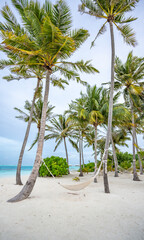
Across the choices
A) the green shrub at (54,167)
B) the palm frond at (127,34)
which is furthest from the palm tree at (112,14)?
the green shrub at (54,167)

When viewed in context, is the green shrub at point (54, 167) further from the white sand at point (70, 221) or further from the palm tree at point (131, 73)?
the white sand at point (70, 221)

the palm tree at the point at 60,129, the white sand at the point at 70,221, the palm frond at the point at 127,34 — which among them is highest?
the palm frond at the point at 127,34

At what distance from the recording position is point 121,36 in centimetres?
606

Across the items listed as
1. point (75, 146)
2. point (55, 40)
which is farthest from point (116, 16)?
point (75, 146)

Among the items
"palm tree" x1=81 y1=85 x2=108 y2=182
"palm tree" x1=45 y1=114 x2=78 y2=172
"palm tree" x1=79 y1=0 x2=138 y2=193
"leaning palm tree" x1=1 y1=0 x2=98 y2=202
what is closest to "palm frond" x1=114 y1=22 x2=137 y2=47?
"palm tree" x1=79 y1=0 x2=138 y2=193

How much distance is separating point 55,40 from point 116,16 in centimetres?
340

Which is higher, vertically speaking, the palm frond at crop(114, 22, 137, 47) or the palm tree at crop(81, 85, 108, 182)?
the palm frond at crop(114, 22, 137, 47)

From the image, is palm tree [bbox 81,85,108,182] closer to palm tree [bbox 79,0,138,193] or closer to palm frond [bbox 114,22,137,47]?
palm tree [bbox 79,0,138,193]

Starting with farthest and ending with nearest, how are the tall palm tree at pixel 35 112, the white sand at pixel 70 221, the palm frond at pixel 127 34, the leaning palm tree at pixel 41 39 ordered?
the tall palm tree at pixel 35 112 → the palm frond at pixel 127 34 → the leaning palm tree at pixel 41 39 → the white sand at pixel 70 221

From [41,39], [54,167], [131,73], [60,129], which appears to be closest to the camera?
[41,39]

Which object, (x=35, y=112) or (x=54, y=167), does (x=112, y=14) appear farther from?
(x=54, y=167)

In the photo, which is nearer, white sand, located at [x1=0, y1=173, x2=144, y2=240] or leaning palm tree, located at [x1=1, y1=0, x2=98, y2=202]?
white sand, located at [x1=0, y1=173, x2=144, y2=240]

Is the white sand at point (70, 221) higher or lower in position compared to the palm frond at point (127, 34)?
lower

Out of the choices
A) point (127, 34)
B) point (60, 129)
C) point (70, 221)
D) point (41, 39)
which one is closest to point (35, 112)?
point (60, 129)
